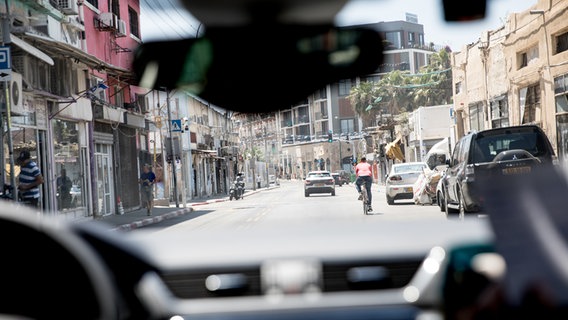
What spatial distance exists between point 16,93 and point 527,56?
705 inches

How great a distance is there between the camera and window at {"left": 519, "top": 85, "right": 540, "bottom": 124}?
26.5m

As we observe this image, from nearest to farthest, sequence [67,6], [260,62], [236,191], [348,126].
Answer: [260,62] < [348,126] < [67,6] < [236,191]

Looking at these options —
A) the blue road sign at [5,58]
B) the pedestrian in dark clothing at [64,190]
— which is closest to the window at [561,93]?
the pedestrian in dark clothing at [64,190]

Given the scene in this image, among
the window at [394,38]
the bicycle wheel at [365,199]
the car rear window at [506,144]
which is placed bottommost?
the bicycle wheel at [365,199]

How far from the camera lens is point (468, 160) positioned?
1209 cm

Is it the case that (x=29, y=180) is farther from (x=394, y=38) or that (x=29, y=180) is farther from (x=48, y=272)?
(x=48, y=272)

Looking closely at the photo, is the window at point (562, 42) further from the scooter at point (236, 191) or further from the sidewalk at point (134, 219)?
the scooter at point (236, 191)

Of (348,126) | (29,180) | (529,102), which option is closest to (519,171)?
(348,126)

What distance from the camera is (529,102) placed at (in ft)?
88.9

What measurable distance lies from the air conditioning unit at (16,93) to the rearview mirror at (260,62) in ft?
45.4

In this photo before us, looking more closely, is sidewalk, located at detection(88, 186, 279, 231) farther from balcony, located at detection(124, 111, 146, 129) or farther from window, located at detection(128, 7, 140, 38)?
balcony, located at detection(124, 111, 146, 129)

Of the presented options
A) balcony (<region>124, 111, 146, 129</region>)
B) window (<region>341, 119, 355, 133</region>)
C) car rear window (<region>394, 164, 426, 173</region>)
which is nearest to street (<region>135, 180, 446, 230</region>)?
car rear window (<region>394, 164, 426, 173</region>)

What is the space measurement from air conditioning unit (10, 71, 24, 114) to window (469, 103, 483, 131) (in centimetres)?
2162

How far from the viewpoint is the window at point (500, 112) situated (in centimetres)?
2952
